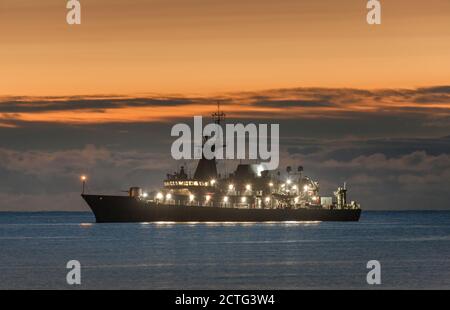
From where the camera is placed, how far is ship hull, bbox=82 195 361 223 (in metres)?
151

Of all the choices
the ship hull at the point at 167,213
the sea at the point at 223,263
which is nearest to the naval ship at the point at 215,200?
the ship hull at the point at 167,213

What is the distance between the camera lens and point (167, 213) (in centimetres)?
15575

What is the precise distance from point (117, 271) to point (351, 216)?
426 feet

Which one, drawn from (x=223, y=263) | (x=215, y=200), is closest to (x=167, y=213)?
(x=215, y=200)

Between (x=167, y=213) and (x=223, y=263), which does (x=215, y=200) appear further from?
(x=223, y=263)

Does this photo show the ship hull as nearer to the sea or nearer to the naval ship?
the naval ship

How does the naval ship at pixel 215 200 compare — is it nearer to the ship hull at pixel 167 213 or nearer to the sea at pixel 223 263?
the ship hull at pixel 167 213

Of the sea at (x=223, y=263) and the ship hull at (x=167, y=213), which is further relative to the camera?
the ship hull at (x=167, y=213)

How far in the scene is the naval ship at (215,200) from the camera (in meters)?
153

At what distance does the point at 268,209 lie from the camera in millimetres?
168000

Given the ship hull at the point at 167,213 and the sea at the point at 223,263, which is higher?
the ship hull at the point at 167,213

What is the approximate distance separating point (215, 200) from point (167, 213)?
9.16m
